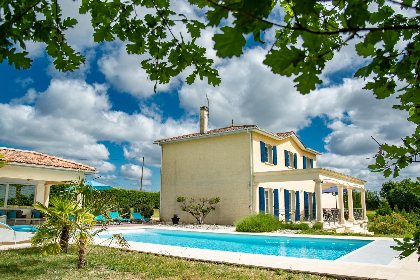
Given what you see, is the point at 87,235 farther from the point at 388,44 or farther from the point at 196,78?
→ the point at 388,44

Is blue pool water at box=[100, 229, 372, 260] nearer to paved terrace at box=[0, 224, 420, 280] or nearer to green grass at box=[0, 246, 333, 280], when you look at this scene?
paved terrace at box=[0, 224, 420, 280]

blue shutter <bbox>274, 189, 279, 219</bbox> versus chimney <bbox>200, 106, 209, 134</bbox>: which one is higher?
chimney <bbox>200, 106, 209, 134</bbox>

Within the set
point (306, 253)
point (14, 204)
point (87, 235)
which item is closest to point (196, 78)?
point (87, 235)

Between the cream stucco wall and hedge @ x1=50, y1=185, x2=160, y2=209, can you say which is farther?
hedge @ x1=50, y1=185, x2=160, y2=209

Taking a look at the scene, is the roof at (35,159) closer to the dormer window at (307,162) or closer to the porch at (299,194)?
the porch at (299,194)

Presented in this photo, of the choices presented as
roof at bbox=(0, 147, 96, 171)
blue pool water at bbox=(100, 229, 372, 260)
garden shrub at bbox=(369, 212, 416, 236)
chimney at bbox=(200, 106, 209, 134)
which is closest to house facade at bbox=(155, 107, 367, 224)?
chimney at bbox=(200, 106, 209, 134)

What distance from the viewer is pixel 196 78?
2.64 metres

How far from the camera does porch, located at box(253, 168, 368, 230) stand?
656 inches

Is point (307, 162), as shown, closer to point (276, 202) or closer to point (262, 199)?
point (276, 202)

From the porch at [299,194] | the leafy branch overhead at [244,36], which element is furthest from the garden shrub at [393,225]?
the leafy branch overhead at [244,36]

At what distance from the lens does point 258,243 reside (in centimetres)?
1230

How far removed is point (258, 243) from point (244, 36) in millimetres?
12065

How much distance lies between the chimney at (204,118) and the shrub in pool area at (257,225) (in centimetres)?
740

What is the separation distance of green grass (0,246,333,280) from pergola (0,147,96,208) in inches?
237
